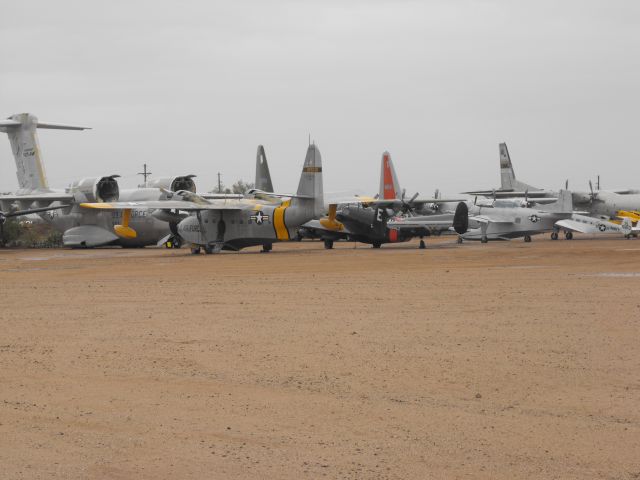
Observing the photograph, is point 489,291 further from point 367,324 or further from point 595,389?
point 595,389

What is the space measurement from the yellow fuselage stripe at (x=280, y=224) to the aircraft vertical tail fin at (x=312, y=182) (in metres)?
1.01

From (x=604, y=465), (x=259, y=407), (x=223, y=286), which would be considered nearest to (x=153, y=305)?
(x=223, y=286)

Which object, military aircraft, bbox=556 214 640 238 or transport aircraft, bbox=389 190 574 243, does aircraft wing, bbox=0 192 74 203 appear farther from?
military aircraft, bbox=556 214 640 238

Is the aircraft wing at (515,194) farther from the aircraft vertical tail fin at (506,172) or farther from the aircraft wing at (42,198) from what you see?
the aircraft wing at (42,198)

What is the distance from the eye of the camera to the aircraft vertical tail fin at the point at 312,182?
36.0m

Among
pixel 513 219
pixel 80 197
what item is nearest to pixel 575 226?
pixel 513 219

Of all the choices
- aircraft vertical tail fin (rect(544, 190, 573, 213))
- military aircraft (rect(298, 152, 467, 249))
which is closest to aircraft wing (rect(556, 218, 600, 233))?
aircraft vertical tail fin (rect(544, 190, 573, 213))

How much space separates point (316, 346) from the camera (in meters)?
10.8

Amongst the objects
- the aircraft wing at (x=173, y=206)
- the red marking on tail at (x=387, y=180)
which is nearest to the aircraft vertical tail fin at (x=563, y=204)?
the red marking on tail at (x=387, y=180)

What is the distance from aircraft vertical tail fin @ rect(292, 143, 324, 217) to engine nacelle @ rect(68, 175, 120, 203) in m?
16.9

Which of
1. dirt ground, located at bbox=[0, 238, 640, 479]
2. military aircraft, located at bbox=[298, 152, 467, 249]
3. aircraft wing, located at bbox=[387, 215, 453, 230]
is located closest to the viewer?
dirt ground, located at bbox=[0, 238, 640, 479]

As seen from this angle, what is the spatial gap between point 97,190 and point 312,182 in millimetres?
17614

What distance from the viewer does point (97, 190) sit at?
49.3m

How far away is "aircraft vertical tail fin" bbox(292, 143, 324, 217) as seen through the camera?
118ft
